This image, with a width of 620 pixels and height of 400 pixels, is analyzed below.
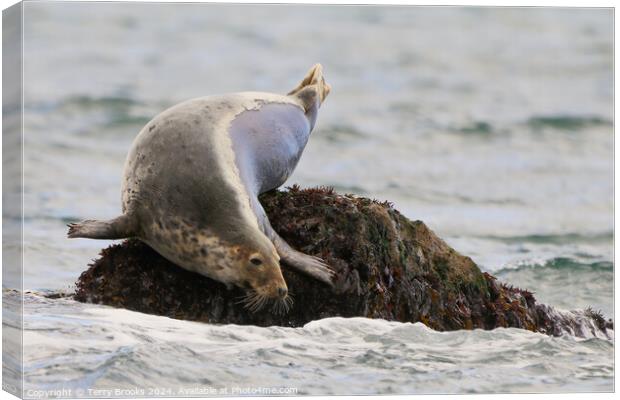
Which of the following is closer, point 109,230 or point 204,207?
point 204,207

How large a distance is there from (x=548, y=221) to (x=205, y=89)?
7320mm

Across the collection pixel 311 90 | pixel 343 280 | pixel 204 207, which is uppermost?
pixel 311 90

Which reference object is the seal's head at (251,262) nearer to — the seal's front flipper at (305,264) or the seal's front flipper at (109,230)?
the seal's front flipper at (305,264)

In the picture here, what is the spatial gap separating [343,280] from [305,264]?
0.37 metres

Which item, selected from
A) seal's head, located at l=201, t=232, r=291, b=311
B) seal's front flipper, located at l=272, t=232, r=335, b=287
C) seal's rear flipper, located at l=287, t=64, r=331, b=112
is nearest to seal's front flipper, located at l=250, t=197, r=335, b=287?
seal's front flipper, located at l=272, t=232, r=335, b=287

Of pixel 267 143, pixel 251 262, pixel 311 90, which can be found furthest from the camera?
pixel 311 90

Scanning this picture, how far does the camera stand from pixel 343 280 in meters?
11.6

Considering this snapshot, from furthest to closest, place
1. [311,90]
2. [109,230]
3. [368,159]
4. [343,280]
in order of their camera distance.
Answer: [368,159], [311,90], [343,280], [109,230]

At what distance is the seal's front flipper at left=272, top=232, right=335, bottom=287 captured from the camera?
37.5 ft

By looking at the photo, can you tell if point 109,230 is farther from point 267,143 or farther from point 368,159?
point 368,159

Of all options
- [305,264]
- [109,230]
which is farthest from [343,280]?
[109,230]

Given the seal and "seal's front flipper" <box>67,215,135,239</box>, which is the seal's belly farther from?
"seal's front flipper" <box>67,215,135,239</box>

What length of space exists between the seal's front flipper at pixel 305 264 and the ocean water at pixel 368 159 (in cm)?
39

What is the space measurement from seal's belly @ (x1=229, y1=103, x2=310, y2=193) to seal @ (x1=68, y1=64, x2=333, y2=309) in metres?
0.02
